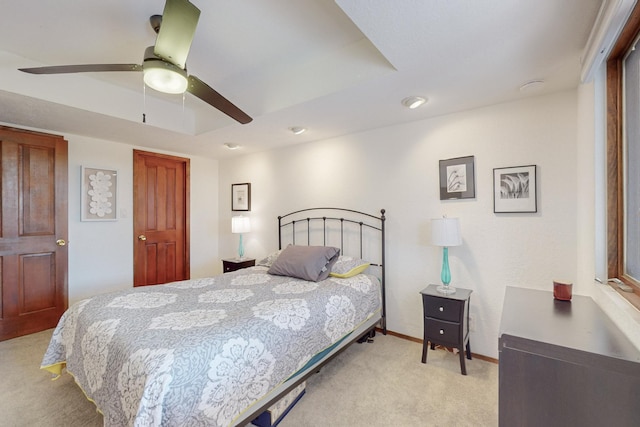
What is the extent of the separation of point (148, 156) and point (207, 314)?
10.4ft

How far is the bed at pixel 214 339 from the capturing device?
1.26 metres

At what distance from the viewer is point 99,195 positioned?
354cm

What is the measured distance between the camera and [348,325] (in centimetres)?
232

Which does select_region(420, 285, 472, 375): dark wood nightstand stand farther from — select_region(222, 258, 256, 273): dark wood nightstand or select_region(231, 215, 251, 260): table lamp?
select_region(231, 215, 251, 260): table lamp

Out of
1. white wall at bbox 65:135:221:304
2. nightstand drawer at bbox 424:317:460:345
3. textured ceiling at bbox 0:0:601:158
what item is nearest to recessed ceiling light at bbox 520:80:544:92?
textured ceiling at bbox 0:0:601:158

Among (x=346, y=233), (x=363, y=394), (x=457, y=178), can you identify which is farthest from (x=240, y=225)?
(x=457, y=178)

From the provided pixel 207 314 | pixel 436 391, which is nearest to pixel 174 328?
pixel 207 314

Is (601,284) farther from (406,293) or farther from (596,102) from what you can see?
(406,293)

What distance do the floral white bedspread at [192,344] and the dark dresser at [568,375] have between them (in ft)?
3.73

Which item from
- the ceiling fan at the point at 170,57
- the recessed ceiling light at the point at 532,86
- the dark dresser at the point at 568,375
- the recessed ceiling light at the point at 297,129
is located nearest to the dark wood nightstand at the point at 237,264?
the recessed ceiling light at the point at 297,129

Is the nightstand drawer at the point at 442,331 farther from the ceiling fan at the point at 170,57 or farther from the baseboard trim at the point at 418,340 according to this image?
Result: the ceiling fan at the point at 170,57

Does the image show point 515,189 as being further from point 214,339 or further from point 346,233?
point 214,339

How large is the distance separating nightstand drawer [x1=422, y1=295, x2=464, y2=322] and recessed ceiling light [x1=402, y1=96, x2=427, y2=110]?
5.47ft

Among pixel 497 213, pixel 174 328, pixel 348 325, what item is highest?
pixel 497 213
